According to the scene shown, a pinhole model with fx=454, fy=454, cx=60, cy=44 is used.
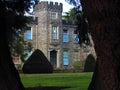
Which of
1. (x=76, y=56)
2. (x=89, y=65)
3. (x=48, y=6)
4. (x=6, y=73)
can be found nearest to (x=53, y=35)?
(x=48, y=6)

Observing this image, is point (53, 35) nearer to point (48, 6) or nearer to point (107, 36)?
point (48, 6)

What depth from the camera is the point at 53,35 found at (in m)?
70.8

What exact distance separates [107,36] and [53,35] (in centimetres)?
6486

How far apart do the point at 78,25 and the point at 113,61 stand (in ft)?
27.2

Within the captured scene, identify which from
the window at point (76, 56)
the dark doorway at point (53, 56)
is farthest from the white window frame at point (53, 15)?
the window at point (76, 56)

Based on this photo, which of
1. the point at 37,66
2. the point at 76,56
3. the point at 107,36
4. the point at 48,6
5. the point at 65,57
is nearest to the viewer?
the point at 107,36

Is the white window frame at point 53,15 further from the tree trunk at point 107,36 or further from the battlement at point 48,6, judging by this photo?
the tree trunk at point 107,36

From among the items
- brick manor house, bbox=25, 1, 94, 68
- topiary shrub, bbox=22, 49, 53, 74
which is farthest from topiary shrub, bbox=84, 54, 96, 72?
brick manor house, bbox=25, 1, 94, 68

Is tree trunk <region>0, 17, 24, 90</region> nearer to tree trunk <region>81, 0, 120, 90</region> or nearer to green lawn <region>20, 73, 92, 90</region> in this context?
tree trunk <region>81, 0, 120, 90</region>

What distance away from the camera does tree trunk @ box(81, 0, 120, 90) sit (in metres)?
5.85

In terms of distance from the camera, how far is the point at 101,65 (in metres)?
6.16

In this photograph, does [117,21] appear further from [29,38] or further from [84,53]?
[84,53]

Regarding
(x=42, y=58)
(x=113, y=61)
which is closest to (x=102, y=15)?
(x=113, y=61)

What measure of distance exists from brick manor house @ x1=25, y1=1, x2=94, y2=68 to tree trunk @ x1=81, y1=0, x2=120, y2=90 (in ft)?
206
